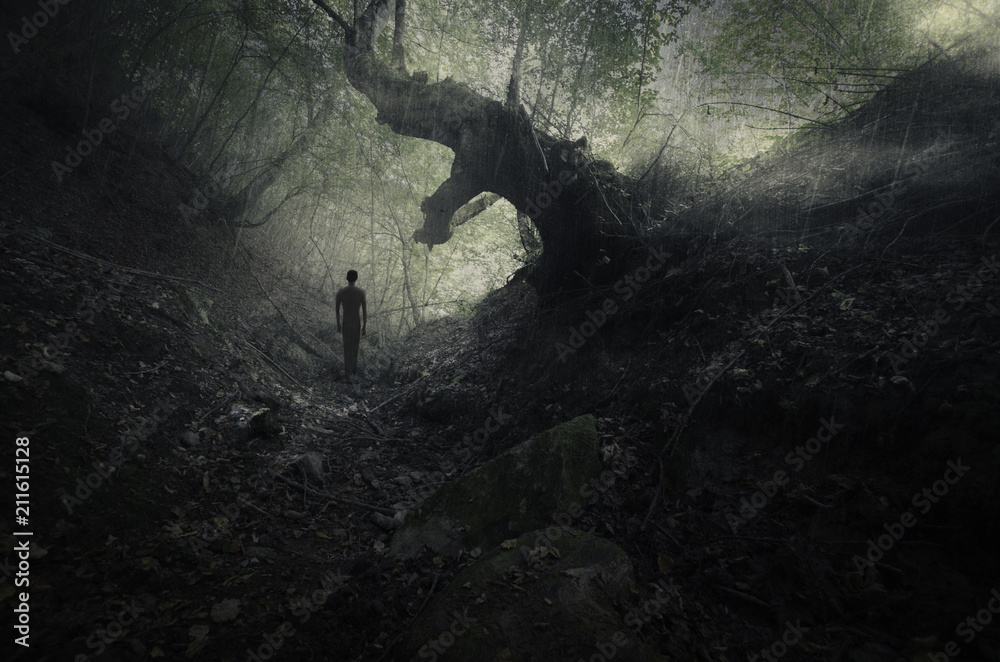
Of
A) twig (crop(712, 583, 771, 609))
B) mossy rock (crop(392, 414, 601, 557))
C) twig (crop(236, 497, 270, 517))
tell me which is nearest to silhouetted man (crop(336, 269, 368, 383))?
twig (crop(236, 497, 270, 517))

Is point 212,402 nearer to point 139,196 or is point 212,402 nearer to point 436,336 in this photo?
point 139,196

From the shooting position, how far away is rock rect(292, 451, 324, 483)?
4633 millimetres

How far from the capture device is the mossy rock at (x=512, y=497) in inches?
139

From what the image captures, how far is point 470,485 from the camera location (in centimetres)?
397

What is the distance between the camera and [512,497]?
3.72m

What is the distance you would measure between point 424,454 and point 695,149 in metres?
6.82
